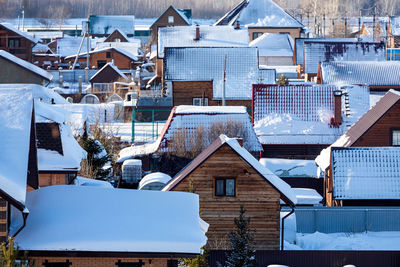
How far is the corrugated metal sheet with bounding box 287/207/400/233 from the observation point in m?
23.1

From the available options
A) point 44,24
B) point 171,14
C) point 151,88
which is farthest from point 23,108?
point 44,24

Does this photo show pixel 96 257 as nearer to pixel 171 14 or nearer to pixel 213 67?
pixel 213 67

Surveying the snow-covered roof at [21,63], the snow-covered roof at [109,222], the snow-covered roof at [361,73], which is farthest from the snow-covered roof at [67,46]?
the snow-covered roof at [109,222]

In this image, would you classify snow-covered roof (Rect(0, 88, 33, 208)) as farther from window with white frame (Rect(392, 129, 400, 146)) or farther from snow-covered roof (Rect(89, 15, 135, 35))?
snow-covered roof (Rect(89, 15, 135, 35))

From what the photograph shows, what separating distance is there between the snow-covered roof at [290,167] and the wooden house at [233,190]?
8000 mm

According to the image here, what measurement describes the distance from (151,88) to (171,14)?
141ft

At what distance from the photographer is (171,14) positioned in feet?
306

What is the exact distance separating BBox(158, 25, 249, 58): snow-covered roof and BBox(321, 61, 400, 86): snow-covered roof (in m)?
12.1

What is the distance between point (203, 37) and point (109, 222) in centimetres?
4199

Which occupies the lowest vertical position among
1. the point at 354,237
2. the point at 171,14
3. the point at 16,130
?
the point at 354,237

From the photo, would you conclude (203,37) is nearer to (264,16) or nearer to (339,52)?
(339,52)

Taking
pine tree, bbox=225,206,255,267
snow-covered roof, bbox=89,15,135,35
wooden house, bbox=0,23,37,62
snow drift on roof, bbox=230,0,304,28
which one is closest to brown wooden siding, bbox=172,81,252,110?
wooden house, bbox=0,23,37,62

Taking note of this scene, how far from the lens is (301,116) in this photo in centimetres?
3431

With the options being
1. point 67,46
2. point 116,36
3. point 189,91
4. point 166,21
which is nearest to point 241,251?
point 189,91
